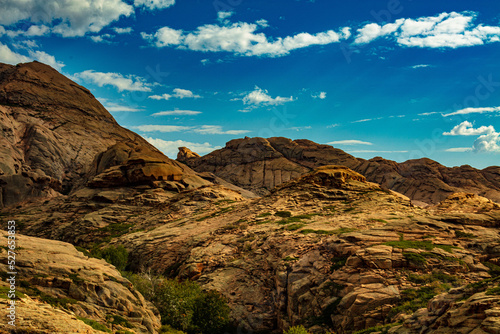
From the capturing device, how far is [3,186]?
262 ft

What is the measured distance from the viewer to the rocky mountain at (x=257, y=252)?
19688mm

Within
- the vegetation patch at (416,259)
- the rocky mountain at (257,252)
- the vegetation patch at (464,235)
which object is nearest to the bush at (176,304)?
the rocky mountain at (257,252)

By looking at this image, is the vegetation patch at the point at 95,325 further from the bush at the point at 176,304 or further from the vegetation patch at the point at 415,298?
the vegetation patch at the point at 415,298

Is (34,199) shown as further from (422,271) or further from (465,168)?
(465,168)

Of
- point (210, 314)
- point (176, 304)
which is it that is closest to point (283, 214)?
point (210, 314)

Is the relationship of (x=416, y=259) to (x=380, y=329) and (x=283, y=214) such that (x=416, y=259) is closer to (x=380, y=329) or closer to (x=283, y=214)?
(x=380, y=329)

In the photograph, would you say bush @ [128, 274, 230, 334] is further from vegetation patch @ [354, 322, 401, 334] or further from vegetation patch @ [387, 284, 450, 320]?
vegetation patch @ [387, 284, 450, 320]

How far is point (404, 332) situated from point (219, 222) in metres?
34.2

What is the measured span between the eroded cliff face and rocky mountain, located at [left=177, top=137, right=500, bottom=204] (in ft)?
133

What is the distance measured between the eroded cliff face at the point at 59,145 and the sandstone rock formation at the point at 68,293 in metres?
49.9

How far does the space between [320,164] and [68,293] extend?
148434 mm

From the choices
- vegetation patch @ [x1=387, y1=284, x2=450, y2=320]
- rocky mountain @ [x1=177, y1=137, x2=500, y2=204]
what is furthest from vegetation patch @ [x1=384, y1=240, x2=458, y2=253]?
rocky mountain @ [x1=177, y1=137, x2=500, y2=204]

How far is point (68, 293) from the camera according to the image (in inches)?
803

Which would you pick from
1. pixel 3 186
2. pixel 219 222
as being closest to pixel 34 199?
pixel 3 186
